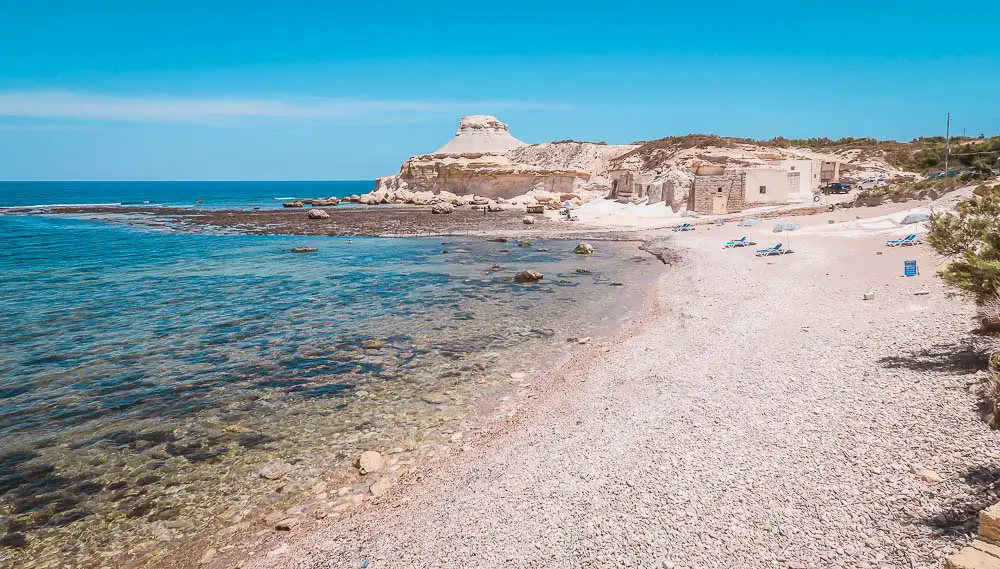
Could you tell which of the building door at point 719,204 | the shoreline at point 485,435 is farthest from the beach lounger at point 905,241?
the building door at point 719,204

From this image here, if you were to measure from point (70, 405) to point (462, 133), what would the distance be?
82531mm

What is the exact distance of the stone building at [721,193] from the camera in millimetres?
34594

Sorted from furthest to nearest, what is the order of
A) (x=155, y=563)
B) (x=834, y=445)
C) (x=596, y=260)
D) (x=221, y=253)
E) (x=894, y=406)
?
(x=221, y=253) → (x=596, y=260) → (x=894, y=406) → (x=834, y=445) → (x=155, y=563)

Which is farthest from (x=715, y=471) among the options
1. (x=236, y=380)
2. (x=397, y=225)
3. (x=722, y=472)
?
(x=397, y=225)

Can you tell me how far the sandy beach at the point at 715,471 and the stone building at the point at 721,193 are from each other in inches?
1037

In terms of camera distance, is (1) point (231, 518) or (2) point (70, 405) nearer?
(1) point (231, 518)

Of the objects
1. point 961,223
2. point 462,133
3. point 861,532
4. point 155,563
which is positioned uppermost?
point 462,133

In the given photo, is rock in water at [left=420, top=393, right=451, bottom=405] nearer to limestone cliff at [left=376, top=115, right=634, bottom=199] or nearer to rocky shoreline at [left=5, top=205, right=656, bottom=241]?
rocky shoreline at [left=5, top=205, right=656, bottom=241]

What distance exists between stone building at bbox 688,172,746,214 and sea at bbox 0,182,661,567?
1615cm

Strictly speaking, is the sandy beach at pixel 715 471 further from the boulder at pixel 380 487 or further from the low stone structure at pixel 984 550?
the low stone structure at pixel 984 550

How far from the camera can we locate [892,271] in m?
14.0

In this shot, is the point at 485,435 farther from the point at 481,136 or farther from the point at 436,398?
the point at 481,136

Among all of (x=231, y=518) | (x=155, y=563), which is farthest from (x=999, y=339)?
(x=155, y=563)

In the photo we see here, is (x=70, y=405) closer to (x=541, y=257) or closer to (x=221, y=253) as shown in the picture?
(x=541, y=257)
